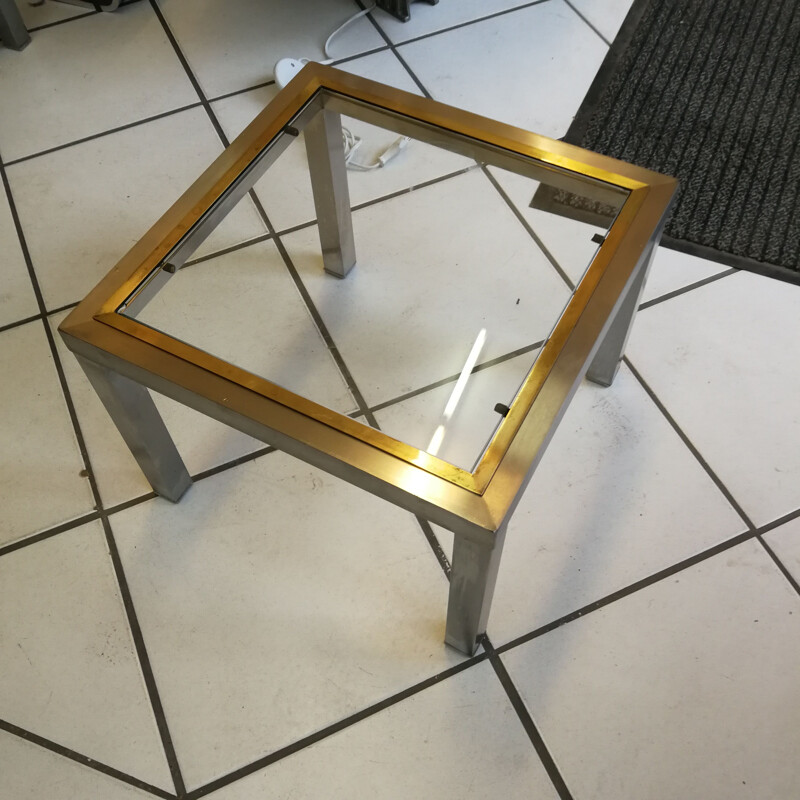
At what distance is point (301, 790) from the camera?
895mm

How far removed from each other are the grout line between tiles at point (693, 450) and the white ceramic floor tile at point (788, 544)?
0.03 meters

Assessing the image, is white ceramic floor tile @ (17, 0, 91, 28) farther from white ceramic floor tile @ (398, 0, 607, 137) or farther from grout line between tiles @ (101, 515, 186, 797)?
grout line between tiles @ (101, 515, 186, 797)

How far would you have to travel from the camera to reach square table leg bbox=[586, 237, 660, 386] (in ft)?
3.22

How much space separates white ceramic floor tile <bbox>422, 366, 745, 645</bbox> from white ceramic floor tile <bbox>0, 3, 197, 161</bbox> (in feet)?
3.29

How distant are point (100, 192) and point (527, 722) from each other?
1.10m

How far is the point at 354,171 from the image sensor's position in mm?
1252

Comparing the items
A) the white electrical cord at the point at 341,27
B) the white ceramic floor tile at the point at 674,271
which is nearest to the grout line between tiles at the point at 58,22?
the white electrical cord at the point at 341,27

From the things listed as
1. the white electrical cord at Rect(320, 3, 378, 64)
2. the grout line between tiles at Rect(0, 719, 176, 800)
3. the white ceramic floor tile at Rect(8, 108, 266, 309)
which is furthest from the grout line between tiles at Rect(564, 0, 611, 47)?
the grout line between tiles at Rect(0, 719, 176, 800)

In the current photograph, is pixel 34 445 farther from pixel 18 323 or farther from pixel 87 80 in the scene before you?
pixel 87 80

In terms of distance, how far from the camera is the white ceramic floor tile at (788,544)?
40.7 inches

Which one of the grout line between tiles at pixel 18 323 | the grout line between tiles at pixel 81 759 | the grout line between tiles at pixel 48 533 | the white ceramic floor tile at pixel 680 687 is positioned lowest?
the white ceramic floor tile at pixel 680 687

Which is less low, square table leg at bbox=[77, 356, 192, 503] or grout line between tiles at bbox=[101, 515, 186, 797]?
square table leg at bbox=[77, 356, 192, 503]

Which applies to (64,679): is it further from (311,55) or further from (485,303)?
(311,55)

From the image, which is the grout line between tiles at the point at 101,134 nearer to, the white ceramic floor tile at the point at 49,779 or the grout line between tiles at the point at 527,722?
the white ceramic floor tile at the point at 49,779
